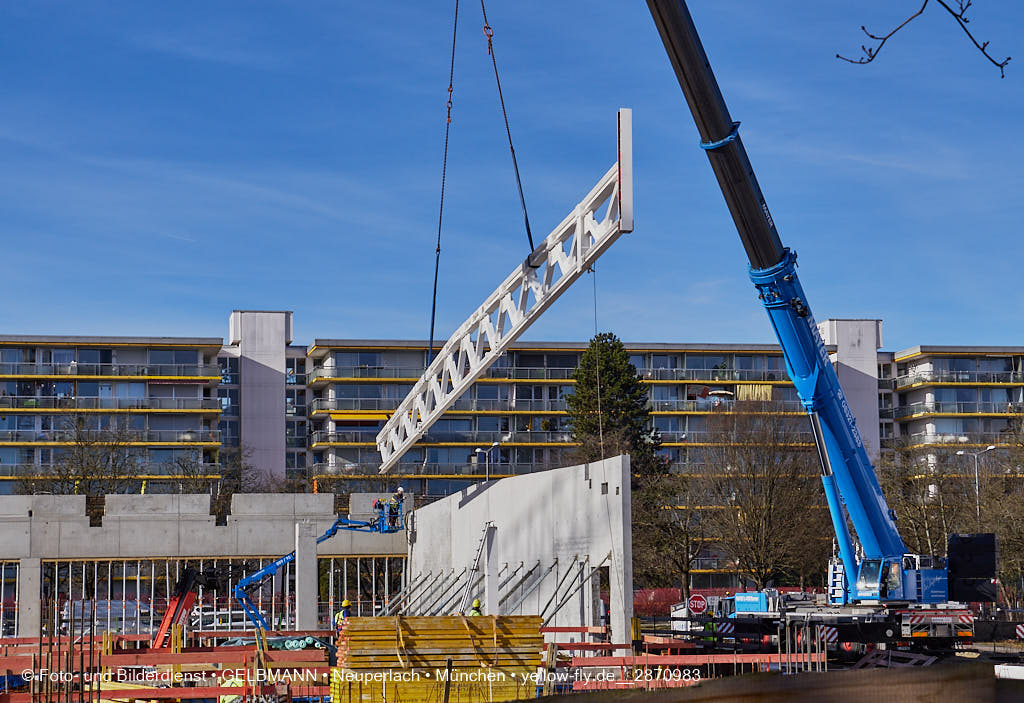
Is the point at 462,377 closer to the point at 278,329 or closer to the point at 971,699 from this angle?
the point at 971,699

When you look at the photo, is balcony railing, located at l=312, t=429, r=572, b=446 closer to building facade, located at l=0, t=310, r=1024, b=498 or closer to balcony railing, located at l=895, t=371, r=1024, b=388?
building facade, located at l=0, t=310, r=1024, b=498

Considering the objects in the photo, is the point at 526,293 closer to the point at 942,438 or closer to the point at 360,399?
the point at 360,399

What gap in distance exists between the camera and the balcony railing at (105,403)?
80.6m

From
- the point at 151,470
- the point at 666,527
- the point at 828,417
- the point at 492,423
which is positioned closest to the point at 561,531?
the point at 828,417

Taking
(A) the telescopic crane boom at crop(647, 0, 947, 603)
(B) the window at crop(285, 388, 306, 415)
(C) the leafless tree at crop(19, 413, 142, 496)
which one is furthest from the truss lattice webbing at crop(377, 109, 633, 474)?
(B) the window at crop(285, 388, 306, 415)

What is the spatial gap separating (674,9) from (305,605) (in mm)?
23423

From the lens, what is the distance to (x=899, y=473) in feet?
193

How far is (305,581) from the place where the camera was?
114 ft

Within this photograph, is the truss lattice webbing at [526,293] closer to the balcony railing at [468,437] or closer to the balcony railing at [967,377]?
the balcony railing at [468,437]

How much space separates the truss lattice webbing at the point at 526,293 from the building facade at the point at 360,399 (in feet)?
161

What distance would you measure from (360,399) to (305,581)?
5092cm

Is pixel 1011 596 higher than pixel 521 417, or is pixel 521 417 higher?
pixel 521 417

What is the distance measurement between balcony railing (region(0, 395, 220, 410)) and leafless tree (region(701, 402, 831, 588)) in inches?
1530

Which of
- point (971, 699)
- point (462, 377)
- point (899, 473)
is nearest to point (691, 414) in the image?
point (899, 473)
